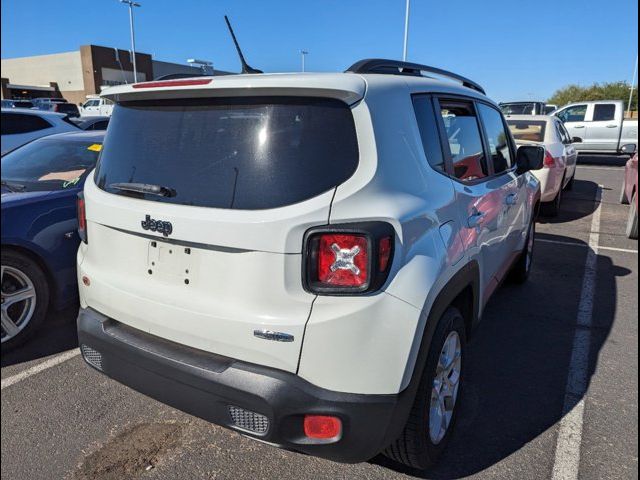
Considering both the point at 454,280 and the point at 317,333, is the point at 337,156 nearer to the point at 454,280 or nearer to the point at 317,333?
the point at 317,333

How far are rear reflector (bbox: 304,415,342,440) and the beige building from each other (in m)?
53.7

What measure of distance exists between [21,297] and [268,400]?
8.08 feet

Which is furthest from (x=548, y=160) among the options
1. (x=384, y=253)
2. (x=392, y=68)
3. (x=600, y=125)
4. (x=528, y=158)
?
(x=600, y=125)

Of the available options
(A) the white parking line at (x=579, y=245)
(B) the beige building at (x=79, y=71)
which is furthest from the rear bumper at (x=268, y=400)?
(B) the beige building at (x=79, y=71)

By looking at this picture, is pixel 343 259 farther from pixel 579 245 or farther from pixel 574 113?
pixel 574 113

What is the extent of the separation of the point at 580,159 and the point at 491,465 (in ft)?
62.3

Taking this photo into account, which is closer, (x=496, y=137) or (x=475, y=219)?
(x=475, y=219)

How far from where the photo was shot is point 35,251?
3.37 metres

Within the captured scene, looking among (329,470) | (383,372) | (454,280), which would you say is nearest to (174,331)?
(383,372)

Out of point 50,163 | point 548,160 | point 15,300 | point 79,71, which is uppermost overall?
point 79,71

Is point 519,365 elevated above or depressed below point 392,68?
below

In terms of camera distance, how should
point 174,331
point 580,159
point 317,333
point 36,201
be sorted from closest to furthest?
point 317,333 → point 174,331 → point 36,201 → point 580,159

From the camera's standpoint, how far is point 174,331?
2.04 m

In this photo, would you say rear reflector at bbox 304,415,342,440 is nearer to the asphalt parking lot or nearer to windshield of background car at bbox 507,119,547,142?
the asphalt parking lot
